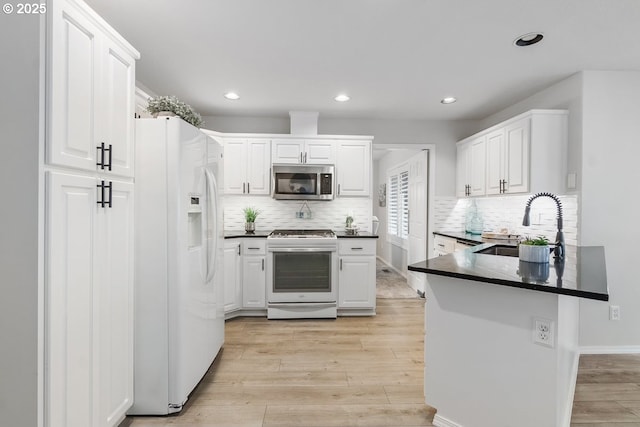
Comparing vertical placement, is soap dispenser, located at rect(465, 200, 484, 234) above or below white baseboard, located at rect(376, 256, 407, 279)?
above

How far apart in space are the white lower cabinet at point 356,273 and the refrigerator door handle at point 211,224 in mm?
1667

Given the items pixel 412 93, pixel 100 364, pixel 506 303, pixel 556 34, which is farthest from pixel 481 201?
pixel 100 364

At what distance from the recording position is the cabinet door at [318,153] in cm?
389

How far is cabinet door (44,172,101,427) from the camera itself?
1171 millimetres

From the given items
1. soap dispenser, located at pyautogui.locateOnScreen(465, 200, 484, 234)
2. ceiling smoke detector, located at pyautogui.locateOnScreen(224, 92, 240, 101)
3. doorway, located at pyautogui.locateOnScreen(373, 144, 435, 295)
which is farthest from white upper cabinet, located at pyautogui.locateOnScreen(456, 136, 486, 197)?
ceiling smoke detector, located at pyautogui.locateOnScreen(224, 92, 240, 101)

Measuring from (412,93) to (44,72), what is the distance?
3078 millimetres

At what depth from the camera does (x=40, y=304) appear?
1143 millimetres

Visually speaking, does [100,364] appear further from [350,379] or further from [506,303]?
[506,303]

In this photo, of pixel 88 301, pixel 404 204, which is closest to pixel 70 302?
pixel 88 301

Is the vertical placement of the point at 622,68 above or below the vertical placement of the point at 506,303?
above

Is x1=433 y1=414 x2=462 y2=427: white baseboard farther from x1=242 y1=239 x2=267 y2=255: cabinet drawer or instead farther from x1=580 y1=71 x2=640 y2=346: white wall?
x1=242 y1=239 x2=267 y2=255: cabinet drawer

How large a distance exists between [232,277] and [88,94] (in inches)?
98.4

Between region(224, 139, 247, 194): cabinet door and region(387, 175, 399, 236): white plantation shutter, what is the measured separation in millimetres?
3566

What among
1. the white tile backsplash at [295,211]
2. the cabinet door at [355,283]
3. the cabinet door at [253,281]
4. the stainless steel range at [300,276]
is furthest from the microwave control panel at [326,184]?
the cabinet door at [253,281]
